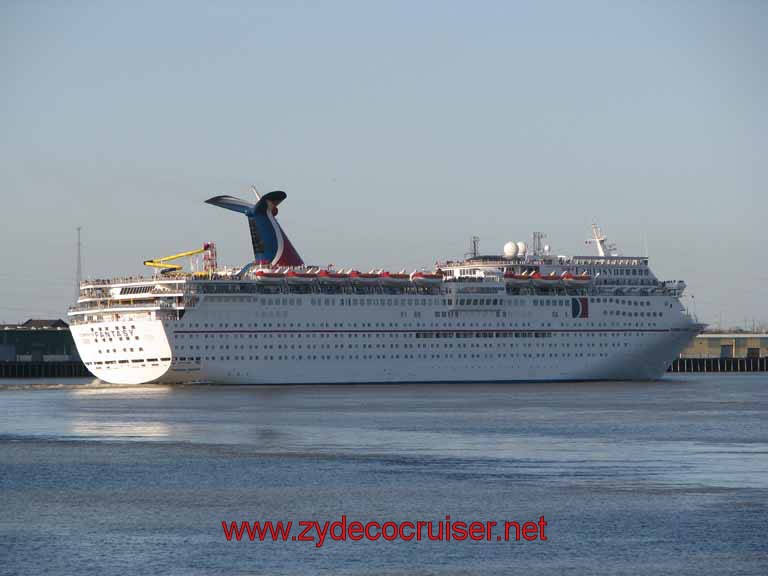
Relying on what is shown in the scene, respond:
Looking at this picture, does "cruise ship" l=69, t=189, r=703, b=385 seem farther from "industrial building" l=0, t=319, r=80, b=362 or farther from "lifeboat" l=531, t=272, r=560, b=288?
"industrial building" l=0, t=319, r=80, b=362

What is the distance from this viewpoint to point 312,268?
83.8 m

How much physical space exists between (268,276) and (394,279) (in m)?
8.29

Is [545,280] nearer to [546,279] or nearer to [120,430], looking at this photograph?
[546,279]

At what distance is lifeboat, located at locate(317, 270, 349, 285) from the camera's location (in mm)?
82562

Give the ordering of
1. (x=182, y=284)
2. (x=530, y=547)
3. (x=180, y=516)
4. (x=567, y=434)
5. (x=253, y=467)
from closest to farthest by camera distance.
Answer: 1. (x=530, y=547)
2. (x=180, y=516)
3. (x=253, y=467)
4. (x=567, y=434)
5. (x=182, y=284)

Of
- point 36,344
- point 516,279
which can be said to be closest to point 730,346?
point 36,344

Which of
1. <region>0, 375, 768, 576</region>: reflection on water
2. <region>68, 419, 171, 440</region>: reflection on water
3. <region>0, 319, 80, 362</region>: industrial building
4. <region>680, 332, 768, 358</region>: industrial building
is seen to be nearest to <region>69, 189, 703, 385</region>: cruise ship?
<region>0, 375, 768, 576</region>: reflection on water

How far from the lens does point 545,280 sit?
8862cm

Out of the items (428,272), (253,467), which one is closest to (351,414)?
(253,467)

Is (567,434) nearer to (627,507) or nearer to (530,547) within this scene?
(627,507)

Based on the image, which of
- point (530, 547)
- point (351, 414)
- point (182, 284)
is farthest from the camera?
point (182, 284)

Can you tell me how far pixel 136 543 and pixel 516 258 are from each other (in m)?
68.3

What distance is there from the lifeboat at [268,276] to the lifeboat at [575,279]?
19.3 metres

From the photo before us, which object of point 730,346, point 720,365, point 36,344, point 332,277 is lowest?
point 720,365
